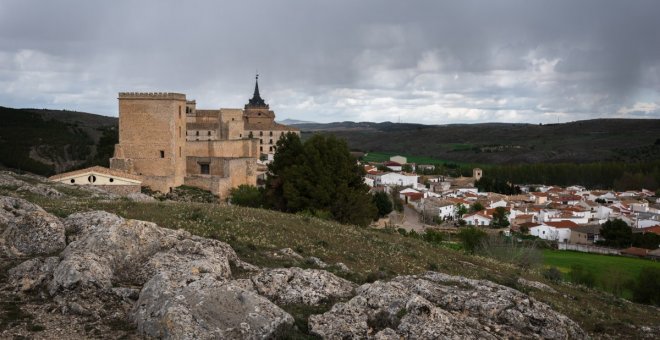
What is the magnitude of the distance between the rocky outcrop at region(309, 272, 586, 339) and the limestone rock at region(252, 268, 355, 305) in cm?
58

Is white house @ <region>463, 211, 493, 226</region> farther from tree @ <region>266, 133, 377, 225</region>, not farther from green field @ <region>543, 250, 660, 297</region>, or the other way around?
tree @ <region>266, 133, 377, 225</region>

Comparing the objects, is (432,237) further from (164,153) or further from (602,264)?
(164,153)

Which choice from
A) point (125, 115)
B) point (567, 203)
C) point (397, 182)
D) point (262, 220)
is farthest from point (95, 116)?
point (262, 220)

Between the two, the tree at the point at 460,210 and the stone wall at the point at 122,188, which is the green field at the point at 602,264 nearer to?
the tree at the point at 460,210

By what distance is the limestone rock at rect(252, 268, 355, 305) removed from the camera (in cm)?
966

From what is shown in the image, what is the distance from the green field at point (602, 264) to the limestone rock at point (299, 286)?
1138 inches

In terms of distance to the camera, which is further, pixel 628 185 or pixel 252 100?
pixel 628 185

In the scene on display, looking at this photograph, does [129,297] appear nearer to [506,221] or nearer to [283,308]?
[283,308]

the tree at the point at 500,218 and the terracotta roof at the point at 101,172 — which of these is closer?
the terracotta roof at the point at 101,172

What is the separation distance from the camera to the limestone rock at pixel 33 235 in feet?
35.9

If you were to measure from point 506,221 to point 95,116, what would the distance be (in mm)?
122577

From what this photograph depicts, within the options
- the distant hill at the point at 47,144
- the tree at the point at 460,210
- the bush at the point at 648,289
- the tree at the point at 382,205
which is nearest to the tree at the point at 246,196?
the distant hill at the point at 47,144

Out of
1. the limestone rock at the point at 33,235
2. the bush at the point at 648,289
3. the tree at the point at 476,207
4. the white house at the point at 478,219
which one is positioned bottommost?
the white house at the point at 478,219

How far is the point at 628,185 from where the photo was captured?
106 meters
